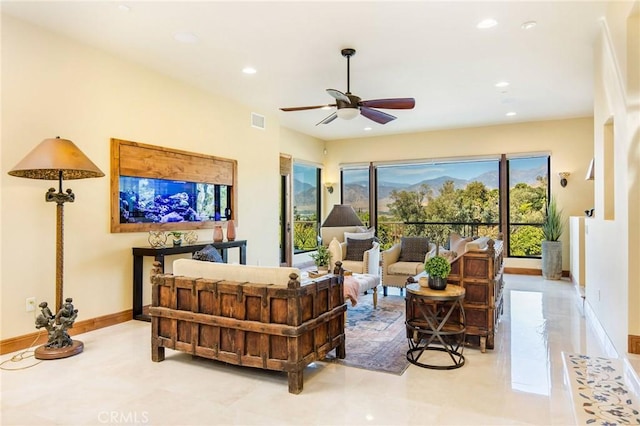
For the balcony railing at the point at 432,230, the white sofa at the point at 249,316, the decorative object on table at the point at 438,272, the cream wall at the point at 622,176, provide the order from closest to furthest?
the white sofa at the point at 249,316
the cream wall at the point at 622,176
the decorative object on table at the point at 438,272
the balcony railing at the point at 432,230

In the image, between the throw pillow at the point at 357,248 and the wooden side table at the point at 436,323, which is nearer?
the wooden side table at the point at 436,323

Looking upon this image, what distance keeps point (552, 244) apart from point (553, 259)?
278 millimetres

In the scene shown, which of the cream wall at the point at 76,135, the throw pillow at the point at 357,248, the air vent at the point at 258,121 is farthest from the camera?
the air vent at the point at 258,121

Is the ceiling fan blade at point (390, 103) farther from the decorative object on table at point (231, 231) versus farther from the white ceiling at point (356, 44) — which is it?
the decorative object on table at point (231, 231)

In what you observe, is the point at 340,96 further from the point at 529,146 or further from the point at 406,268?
the point at 529,146

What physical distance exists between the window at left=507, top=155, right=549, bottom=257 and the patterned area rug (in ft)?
16.9

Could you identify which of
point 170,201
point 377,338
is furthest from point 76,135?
point 377,338

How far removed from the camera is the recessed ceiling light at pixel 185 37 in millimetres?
4090

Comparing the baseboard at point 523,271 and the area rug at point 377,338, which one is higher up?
the baseboard at point 523,271

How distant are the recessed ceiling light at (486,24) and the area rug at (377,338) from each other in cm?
317

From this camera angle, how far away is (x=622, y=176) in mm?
3451

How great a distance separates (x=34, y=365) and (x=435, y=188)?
792 centimetres

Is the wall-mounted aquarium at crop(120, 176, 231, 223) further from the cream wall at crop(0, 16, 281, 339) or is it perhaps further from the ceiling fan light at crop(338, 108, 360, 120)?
the ceiling fan light at crop(338, 108, 360, 120)

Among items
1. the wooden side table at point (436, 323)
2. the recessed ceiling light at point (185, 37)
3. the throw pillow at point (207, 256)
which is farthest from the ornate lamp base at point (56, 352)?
the recessed ceiling light at point (185, 37)
